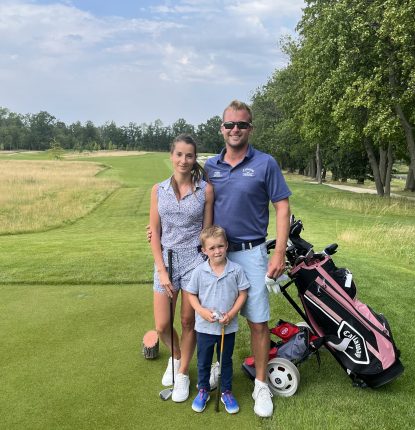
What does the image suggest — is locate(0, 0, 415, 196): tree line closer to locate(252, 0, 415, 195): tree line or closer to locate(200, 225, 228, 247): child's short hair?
locate(252, 0, 415, 195): tree line

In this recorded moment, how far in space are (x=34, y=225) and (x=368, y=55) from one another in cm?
1503

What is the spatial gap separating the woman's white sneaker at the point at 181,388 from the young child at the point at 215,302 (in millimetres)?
114

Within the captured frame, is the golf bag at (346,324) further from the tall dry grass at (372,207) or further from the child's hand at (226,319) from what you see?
the tall dry grass at (372,207)

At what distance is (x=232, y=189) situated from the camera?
332cm

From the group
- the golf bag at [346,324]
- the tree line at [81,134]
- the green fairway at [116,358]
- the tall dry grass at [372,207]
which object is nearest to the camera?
the green fairway at [116,358]

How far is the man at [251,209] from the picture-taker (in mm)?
3299

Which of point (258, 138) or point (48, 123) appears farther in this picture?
point (48, 123)

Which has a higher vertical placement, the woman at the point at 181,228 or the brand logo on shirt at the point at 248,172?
Answer: the brand logo on shirt at the point at 248,172

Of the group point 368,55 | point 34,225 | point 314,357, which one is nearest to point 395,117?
point 368,55

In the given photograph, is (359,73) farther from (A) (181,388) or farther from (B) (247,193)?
(A) (181,388)

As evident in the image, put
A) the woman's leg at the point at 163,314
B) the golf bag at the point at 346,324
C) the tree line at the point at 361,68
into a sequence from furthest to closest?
the tree line at the point at 361,68 < the woman's leg at the point at 163,314 < the golf bag at the point at 346,324

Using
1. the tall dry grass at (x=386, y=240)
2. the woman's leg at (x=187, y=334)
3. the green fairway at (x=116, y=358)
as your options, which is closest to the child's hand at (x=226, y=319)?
the woman's leg at (x=187, y=334)

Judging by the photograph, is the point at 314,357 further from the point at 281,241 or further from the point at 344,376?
the point at 281,241

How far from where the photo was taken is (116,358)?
3.96m
